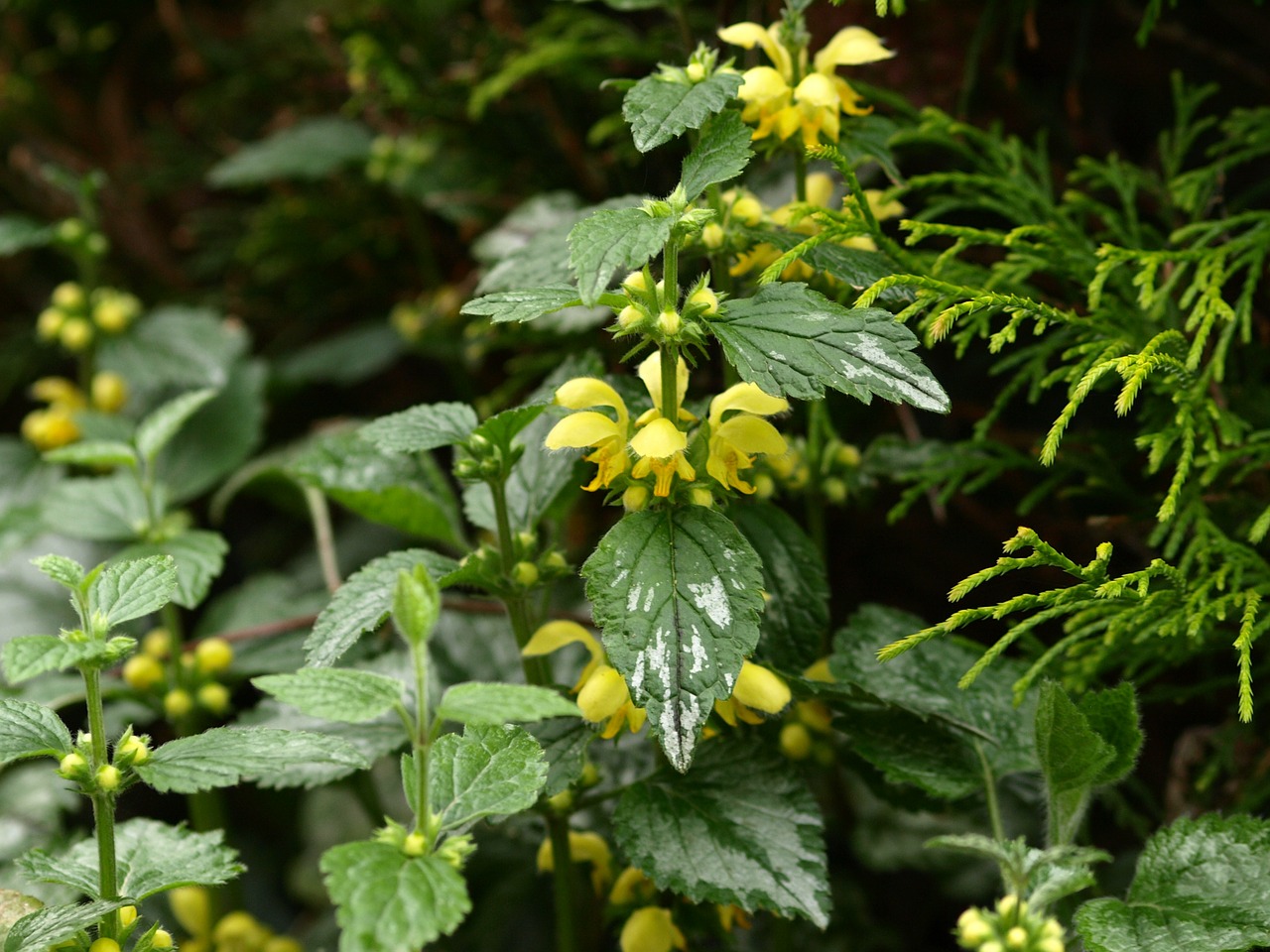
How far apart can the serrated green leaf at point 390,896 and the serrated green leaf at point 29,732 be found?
20cm

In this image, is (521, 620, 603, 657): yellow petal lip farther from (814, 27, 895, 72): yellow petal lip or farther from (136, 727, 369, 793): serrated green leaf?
(814, 27, 895, 72): yellow petal lip

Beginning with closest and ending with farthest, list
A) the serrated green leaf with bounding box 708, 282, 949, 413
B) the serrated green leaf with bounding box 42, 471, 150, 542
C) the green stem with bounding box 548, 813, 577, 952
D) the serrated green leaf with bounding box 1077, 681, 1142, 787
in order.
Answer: the serrated green leaf with bounding box 708, 282, 949, 413 → the serrated green leaf with bounding box 1077, 681, 1142, 787 → the green stem with bounding box 548, 813, 577, 952 → the serrated green leaf with bounding box 42, 471, 150, 542

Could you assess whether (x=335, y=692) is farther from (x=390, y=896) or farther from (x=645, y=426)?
(x=645, y=426)

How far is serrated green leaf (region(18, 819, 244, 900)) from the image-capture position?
629mm

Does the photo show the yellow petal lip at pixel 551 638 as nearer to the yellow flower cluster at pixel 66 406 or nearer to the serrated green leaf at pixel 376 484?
the serrated green leaf at pixel 376 484

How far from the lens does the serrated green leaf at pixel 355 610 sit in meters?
0.64

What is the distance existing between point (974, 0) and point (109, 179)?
1.31 m

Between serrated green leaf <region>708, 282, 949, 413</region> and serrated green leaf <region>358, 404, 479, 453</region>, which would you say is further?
serrated green leaf <region>358, 404, 479, 453</region>

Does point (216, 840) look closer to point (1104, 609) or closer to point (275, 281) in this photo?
point (1104, 609)

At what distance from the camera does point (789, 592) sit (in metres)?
0.76

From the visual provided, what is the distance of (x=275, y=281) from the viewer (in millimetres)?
1643

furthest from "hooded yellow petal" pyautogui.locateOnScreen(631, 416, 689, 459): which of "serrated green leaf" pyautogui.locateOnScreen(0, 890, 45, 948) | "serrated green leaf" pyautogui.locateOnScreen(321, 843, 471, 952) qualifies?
"serrated green leaf" pyautogui.locateOnScreen(0, 890, 45, 948)

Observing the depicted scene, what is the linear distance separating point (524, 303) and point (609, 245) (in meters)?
0.06

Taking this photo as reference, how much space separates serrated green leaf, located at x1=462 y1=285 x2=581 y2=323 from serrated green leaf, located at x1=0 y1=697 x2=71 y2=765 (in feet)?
1.10
